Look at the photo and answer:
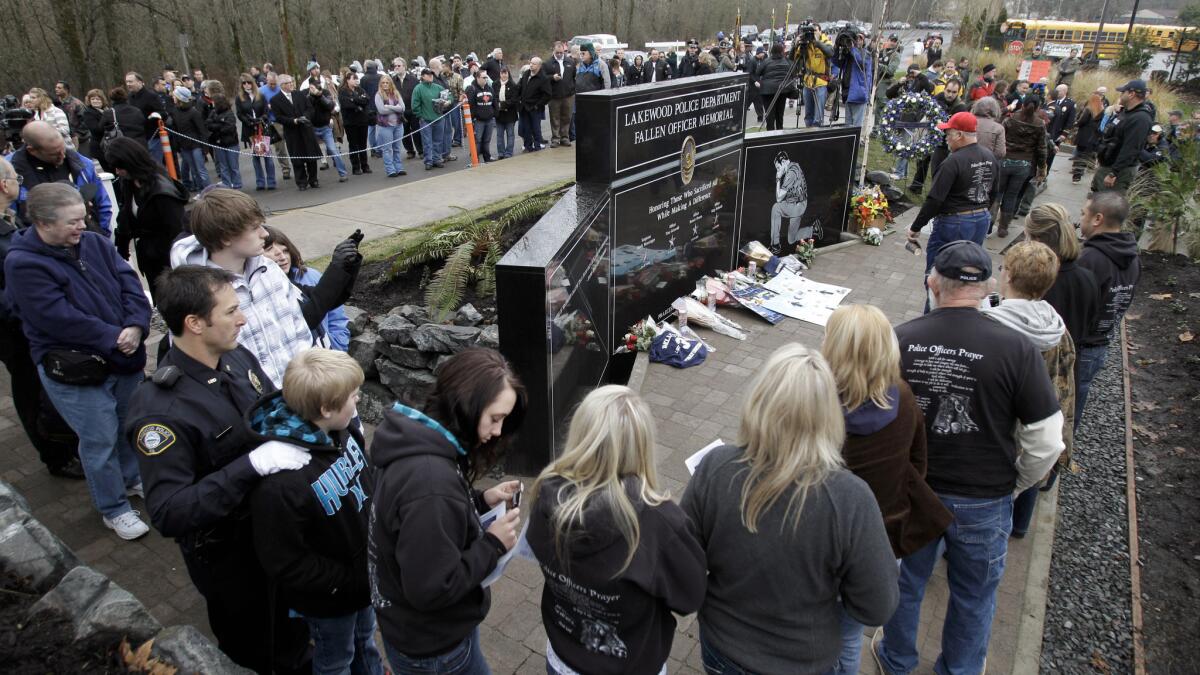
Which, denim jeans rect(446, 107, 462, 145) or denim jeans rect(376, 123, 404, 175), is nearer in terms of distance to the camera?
denim jeans rect(376, 123, 404, 175)

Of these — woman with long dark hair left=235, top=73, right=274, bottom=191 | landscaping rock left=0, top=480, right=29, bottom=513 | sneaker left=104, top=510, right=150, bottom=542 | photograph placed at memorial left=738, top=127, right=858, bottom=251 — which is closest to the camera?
landscaping rock left=0, top=480, right=29, bottom=513

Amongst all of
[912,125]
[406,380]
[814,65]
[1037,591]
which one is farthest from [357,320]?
[814,65]

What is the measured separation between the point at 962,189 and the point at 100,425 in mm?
7240

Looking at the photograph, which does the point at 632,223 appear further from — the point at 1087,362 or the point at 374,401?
the point at 1087,362

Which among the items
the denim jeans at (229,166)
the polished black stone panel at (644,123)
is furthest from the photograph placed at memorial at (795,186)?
the denim jeans at (229,166)

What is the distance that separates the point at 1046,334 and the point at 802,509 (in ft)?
7.11

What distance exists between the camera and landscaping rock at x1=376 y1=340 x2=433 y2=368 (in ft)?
17.9

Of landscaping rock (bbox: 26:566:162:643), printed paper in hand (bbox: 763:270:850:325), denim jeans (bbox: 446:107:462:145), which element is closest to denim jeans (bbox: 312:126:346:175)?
denim jeans (bbox: 446:107:462:145)

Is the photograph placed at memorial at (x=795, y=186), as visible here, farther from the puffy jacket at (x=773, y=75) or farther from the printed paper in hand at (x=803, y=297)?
the puffy jacket at (x=773, y=75)

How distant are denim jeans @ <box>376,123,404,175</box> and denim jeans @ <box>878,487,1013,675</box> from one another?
11983 millimetres

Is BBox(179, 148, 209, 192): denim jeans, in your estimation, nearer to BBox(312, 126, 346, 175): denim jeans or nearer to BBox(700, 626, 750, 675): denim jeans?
BBox(312, 126, 346, 175): denim jeans

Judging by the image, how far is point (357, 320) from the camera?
6.12 metres

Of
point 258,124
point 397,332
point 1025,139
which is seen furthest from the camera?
point 258,124

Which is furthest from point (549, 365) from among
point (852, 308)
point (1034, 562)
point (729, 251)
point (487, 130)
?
point (487, 130)
